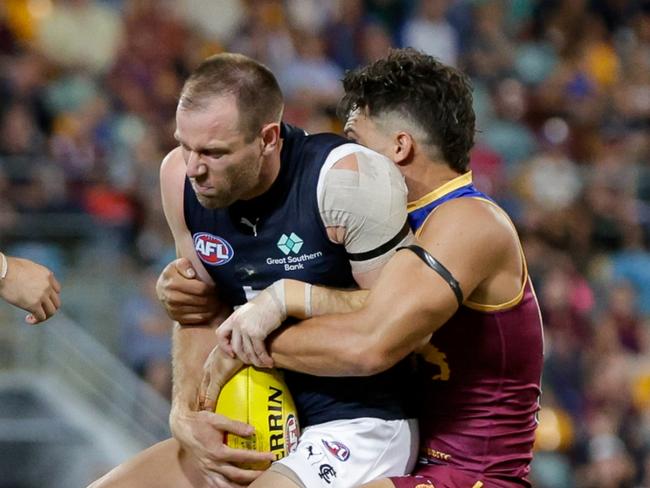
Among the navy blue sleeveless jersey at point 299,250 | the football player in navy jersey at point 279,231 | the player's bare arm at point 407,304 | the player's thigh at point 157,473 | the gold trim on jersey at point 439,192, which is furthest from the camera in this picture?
the player's thigh at point 157,473

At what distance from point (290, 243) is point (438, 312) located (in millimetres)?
513

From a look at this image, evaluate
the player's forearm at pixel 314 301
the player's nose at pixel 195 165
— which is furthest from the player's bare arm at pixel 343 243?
the player's nose at pixel 195 165

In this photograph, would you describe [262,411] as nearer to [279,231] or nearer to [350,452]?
[350,452]

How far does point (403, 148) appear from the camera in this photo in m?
3.89

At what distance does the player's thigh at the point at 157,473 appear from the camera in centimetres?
402

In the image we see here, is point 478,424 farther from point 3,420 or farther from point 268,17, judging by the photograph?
point 268,17

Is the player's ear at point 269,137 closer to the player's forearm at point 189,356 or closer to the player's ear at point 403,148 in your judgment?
the player's ear at point 403,148

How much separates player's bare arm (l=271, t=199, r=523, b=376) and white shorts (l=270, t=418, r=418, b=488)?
24cm

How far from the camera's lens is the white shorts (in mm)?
3662

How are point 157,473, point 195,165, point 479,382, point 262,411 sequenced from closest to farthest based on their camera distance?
point 195,165 < point 262,411 < point 479,382 < point 157,473

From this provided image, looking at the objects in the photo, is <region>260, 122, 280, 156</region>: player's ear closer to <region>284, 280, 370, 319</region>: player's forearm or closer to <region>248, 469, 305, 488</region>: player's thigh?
<region>284, 280, 370, 319</region>: player's forearm

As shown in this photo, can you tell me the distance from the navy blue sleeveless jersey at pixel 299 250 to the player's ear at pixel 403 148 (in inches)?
7.6

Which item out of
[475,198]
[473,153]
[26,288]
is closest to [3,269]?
[26,288]

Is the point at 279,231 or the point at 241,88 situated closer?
the point at 241,88
